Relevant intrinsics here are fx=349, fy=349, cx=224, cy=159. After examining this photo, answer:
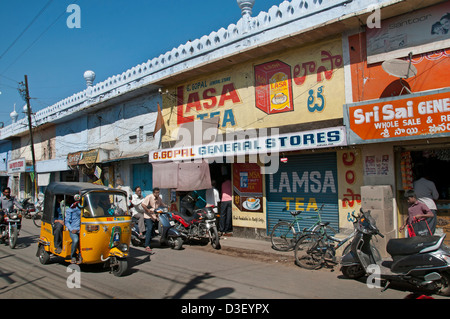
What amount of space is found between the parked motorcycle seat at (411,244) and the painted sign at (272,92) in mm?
4468

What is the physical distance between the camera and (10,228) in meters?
11.0

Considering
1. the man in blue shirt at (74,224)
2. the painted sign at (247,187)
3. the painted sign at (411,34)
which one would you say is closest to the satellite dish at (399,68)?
the painted sign at (411,34)

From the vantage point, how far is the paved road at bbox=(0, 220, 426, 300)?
6004 millimetres

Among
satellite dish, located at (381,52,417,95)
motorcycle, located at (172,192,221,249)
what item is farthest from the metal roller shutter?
satellite dish, located at (381,52,417,95)

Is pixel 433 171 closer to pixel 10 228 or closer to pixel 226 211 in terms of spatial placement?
pixel 226 211

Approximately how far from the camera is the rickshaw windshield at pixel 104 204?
7.56 metres

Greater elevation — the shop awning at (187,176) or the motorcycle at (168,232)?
the shop awning at (187,176)

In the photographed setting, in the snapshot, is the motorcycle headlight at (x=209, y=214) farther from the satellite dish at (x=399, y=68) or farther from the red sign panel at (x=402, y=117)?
the satellite dish at (x=399, y=68)

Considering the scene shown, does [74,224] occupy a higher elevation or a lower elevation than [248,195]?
lower

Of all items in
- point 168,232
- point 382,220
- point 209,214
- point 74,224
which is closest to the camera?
point 74,224

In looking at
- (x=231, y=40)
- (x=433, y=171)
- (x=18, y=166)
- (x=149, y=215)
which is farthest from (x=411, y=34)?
(x=18, y=166)

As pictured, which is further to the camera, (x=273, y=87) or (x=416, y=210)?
(x=273, y=87)

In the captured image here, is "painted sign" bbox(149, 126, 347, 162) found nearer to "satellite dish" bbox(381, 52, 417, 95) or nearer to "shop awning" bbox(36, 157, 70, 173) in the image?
"satellite dish" bbox(381, 52, 417, 95)

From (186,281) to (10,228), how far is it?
732 cm
